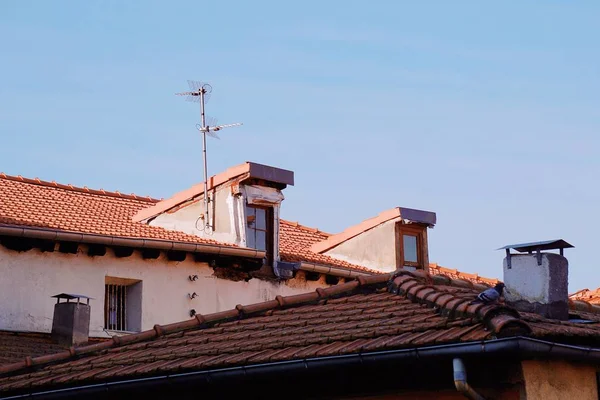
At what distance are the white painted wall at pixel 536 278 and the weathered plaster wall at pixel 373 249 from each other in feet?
42.2

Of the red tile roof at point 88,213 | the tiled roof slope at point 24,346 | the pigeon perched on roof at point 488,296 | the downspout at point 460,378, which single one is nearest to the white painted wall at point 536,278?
the pigeon perched on roof at point 488,296

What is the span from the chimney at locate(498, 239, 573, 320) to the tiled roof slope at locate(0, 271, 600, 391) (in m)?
0.43

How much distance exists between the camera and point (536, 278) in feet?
41.3

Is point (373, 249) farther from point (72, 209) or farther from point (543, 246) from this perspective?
point (543, 246)

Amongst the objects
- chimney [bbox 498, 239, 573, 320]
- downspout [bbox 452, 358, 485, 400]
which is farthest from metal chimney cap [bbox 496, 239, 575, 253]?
downspout [bbox 452, 358, 485, 400]

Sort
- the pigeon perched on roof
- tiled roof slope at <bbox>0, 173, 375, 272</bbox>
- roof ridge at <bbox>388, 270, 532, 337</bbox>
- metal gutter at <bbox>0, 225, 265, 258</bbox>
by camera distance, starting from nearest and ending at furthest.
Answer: roof ridge at <bbox>388, 270, 532, 337</bbox>, the pigeon perched on roof, metal gutter at <bbox>0, 225, 265, 258</bbox>, tiled roof slope at <bbox>0, 173, 375, 272</bbox>

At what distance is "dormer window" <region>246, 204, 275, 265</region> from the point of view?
2375 cm

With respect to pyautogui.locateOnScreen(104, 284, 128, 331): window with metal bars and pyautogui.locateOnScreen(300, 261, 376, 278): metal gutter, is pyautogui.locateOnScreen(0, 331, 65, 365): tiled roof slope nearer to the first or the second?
pyautogui.locateOnScreen(104, 284, 128, 331): window with metal bars

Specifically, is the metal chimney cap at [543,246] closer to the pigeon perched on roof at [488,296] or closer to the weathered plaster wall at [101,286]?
the pigeon perched on roof at [488,296]

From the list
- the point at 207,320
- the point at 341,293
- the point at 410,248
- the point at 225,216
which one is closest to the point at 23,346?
the point at 207,320

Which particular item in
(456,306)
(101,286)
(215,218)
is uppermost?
(215,218)

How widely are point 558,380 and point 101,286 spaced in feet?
39.1

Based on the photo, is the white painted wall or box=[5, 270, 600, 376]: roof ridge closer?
box=[5, 270, 600, 376]: roof ridge

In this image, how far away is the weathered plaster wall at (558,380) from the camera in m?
10.5
